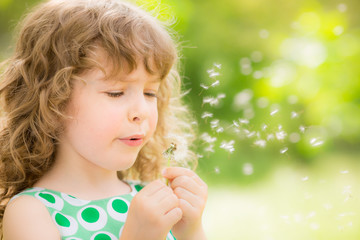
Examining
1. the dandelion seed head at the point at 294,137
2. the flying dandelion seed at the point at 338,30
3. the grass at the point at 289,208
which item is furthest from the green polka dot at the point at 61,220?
the flying dandelion seed at the point at 338,30

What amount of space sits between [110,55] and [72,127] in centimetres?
25

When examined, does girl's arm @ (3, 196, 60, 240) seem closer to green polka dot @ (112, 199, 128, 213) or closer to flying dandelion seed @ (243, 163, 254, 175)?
green polka dot @ (112, 199, 128, 213)

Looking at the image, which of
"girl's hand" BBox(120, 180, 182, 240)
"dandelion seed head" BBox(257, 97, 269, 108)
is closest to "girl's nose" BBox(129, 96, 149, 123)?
"girl's hand" BBox(120, 180, 182, 240)

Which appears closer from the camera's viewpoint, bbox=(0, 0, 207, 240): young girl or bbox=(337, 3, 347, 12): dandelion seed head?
bbox=(0, 0, 207, 240): young girl

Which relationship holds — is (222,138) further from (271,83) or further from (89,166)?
(89,166)

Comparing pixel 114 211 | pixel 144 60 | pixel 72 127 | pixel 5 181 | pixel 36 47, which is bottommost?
pixel 5 181

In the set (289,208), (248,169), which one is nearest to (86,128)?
(289,208)

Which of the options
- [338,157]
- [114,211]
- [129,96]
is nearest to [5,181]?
[114,211]

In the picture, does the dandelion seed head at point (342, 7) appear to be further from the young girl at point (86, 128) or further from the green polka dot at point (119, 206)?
the green polka dot at point (119, 206)

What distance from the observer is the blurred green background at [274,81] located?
402 cm

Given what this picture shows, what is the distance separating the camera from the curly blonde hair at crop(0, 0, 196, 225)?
1381mm

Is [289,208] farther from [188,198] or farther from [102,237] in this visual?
[102,237]

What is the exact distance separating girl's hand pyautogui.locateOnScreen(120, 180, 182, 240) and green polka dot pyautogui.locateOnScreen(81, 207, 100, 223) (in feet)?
0.53

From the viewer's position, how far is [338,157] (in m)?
4.61
